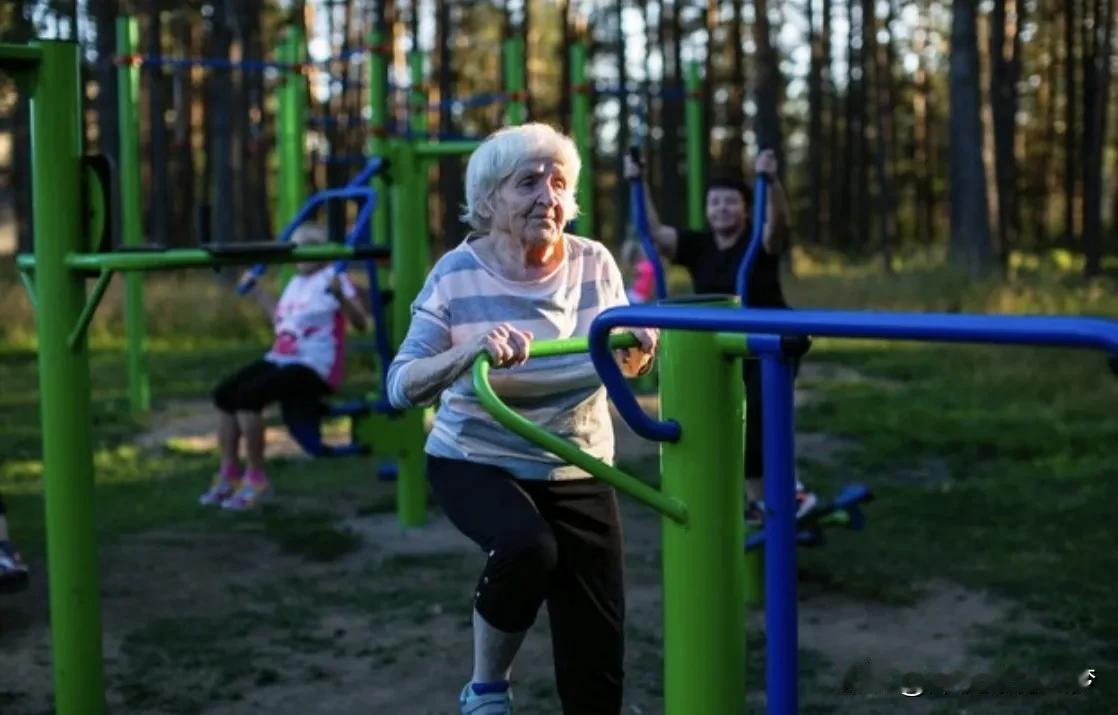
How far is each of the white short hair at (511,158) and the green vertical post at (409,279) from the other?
3.19m

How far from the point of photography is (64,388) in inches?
138

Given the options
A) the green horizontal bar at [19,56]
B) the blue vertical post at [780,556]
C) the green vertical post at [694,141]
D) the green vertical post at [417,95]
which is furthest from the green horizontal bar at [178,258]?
the green vertical post at [694,141]

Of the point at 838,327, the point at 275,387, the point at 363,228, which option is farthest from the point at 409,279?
the point at 838,327

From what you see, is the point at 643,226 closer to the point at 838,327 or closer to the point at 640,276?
the point at 838,327

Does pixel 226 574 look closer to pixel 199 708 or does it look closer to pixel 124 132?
pixel 199 708

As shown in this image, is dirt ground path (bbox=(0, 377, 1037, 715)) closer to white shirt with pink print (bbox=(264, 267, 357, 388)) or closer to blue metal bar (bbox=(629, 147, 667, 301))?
white shirt with pink print (bbox=(264, 267, 357, 388))

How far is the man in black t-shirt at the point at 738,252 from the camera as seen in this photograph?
16.3 feet

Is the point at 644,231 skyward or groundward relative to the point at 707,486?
skyward

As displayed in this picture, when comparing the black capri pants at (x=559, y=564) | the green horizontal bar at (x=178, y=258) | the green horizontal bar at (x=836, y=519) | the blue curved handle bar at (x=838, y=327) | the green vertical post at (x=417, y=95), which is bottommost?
the green horizontal bar at (x=836, y=519)

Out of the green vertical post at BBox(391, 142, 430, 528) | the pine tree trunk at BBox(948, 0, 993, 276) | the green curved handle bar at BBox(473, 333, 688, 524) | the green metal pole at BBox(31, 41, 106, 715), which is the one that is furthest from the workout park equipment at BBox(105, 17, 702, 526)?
the pine tree trunk at BBox(948, 0, 993, 276)

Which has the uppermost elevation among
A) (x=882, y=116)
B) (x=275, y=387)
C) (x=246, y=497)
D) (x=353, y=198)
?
(x=882, y=116)

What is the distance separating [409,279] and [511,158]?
3428mm

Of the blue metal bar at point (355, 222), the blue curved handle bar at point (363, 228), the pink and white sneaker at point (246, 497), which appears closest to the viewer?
the blue metal bar at point (355, 222)

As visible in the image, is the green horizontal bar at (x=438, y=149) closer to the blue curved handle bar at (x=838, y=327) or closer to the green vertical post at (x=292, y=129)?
the green vertical post at (x=292, y=129)
